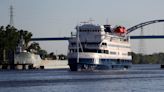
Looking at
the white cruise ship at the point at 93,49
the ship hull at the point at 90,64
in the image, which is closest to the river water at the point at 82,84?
the ship hull at the point at 90,64

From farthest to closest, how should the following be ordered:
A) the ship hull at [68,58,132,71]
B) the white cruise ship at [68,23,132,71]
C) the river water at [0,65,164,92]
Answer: the white cruise ship at [68,23,132,71] < the ship hull at [68,58,132,71] < the river water at [0,65,164,92]

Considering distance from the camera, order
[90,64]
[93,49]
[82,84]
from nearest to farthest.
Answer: [82,84] < [90,64] < [93,49]

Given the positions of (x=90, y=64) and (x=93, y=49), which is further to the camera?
(x=93, y=49)

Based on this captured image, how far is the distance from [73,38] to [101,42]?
20.1ft

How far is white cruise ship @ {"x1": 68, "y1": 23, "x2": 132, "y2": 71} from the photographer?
13112 centimetres

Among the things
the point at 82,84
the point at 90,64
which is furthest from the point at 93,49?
the point at 82,84

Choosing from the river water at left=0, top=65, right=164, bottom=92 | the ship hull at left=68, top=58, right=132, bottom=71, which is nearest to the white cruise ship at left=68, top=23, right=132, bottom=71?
the ship hull at left=68, top=58, right=132, bottom=71

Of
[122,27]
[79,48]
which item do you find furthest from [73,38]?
[122,27]

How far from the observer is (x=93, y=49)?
13425cm

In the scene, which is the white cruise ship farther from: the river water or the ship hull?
the river water

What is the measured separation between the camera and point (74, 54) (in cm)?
13150

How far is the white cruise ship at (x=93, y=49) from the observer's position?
131 metres

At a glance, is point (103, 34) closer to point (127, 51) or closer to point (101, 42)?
point (101, 42)

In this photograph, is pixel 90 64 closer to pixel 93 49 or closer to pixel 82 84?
pixel 93 49
